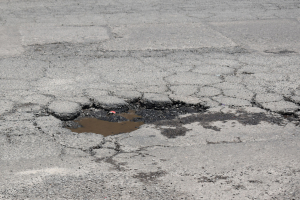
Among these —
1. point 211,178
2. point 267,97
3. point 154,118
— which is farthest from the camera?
point 267,97

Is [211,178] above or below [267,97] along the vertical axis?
below

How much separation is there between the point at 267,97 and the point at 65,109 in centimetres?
174

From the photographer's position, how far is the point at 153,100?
333cm

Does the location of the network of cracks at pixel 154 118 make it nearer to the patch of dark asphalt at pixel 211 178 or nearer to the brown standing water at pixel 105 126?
the brown standing water at pixel 105 126

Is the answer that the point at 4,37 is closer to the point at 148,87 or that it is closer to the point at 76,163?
the point at 148,87

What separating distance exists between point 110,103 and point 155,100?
383 mm

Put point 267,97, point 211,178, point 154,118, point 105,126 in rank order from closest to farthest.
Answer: point 211,178 → point 105,126 → point 154,118 → point 267,97

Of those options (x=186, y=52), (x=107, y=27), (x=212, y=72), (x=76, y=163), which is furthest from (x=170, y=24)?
(x=76, y=163)

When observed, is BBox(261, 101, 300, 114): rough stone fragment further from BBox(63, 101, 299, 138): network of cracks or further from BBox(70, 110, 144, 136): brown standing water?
BBox(70, 110, 144, 136): brown standing water

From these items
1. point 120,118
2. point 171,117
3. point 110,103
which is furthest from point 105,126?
point 171,117

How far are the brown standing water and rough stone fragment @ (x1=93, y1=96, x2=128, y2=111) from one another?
0.65ft

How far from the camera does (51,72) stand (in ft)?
13.1

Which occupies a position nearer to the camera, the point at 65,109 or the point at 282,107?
the point at 65,109

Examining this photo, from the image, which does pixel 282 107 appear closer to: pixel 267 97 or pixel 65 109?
pixel 267 97
